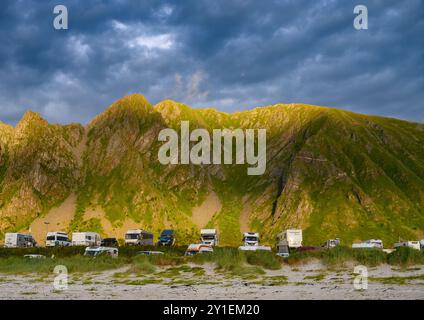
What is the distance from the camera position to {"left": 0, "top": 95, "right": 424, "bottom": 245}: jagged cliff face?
13688 centimetres

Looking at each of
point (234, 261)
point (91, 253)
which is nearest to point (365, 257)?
point (234, 261)

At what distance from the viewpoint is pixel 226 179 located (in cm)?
17762

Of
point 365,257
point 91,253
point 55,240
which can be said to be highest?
point 365,257

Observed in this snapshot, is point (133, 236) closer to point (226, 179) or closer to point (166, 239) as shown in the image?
point (166, 239)

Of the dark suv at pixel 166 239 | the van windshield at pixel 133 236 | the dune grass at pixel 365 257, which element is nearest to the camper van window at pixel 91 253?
the dune grass at pixel 365 257

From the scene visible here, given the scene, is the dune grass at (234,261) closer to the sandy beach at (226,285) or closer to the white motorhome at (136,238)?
the sandy beach at (226,285)

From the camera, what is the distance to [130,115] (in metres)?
187

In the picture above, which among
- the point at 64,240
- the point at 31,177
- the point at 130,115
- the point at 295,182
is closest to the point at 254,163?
the point at 295,182

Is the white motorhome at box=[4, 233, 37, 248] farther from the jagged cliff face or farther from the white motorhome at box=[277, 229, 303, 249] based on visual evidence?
the jagged cliff face

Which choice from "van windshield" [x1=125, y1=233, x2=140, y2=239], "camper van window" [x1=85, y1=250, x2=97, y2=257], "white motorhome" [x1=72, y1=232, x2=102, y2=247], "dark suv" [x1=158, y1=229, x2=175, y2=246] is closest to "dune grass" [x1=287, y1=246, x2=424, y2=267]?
"camper van window" [x1=85, y1=250, x2=97, y2=257]

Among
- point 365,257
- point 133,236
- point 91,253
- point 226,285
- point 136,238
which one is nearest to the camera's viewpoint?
point 226,285

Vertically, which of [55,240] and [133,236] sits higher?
[133,236]
